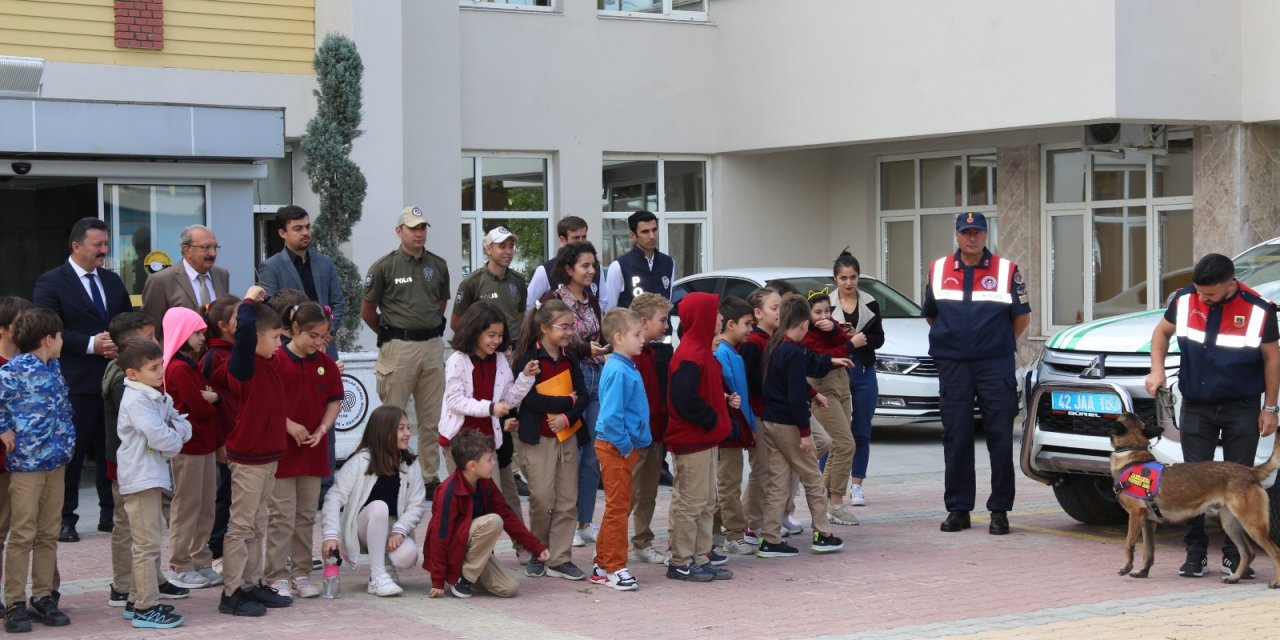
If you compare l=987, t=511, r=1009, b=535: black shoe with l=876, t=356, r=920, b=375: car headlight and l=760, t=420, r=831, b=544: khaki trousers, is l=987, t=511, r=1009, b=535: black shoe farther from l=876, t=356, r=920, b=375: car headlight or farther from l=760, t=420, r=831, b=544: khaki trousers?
l=876, t=356, r=920, b=375: car headlight

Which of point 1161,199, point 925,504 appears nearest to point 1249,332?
point 925,504

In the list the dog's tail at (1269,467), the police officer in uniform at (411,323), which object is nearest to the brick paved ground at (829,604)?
the dog's tail at (1269,467)

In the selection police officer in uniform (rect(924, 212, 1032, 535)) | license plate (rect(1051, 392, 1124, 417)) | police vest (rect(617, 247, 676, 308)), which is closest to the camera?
license plate (rect(1051, 392, 1124, 417))

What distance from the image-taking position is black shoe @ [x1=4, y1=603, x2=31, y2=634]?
7.21 meters

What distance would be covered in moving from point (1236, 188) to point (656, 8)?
7767 millimetres

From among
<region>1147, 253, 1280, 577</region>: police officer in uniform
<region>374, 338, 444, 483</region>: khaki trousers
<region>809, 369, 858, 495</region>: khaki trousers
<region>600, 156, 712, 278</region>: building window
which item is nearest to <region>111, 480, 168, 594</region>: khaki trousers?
<region>374, 338, 444, 483</region>: khaki trousers

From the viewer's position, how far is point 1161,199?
1783cm

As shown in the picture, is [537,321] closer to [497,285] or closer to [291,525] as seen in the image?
[291,525]

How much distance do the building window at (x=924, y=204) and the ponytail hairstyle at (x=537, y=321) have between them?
12.0 m

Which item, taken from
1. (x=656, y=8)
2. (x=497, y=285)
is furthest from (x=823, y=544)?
(x=656, y=8)

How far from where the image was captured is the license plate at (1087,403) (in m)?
9.12

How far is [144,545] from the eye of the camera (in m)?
7.28

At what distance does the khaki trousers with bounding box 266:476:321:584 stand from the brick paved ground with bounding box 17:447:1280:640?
10.5 inches

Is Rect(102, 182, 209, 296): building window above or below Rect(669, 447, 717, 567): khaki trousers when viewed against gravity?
above
